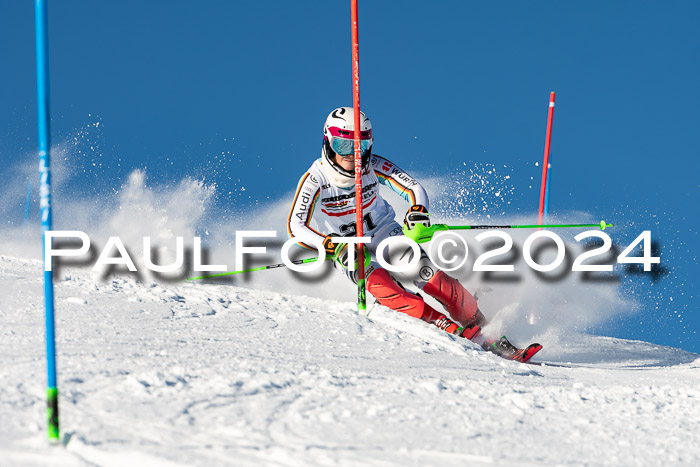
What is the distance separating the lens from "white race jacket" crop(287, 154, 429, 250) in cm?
611

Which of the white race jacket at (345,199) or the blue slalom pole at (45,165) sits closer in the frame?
the blue slalom pole at (45,165)

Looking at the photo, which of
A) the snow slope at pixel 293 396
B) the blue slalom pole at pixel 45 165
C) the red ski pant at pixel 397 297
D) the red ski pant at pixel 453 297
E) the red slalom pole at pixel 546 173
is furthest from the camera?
the red slalom pole at pixel 546 173

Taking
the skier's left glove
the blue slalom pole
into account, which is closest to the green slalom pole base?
the blue slalom pole

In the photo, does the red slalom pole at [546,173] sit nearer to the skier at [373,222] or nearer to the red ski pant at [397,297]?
the skier at [373,222]

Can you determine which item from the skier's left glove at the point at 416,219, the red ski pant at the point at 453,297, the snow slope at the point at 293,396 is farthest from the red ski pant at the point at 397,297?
the skier's left glove at the point at 416,219

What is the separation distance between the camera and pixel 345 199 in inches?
252

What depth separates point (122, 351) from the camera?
389 centimetres

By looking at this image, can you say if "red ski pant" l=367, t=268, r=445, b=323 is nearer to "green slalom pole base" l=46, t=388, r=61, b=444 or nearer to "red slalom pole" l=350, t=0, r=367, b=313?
"red slalom pole" l=350, t=0, r=367, b=313

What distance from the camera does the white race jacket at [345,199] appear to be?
6105mm

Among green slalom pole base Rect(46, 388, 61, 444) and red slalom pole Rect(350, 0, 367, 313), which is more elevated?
red slalom pole Rect(350, 0, 367, 313)

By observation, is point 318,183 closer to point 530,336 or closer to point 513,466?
point 530,336

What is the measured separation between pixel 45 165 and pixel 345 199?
3.97 meters

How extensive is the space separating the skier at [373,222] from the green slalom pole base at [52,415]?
3537 mm

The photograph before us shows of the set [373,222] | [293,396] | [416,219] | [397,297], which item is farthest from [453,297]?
[293,396]
